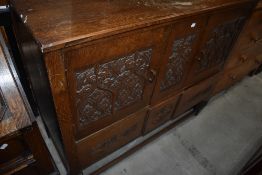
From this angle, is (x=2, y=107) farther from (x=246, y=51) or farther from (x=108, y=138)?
(x=246, y=51)

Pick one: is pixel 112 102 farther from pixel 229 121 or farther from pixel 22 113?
pixel 229 121

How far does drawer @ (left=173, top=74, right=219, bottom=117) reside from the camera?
4.39 feet

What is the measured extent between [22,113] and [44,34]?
278mm

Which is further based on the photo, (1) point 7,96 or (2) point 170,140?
(2) point 170,140

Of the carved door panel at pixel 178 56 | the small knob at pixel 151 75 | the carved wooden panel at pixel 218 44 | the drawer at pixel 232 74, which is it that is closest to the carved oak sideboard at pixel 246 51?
the drawer at pixel 232 74

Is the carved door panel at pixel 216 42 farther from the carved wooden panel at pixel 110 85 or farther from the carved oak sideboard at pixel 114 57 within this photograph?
the carved wooden panel at pixel 110 85

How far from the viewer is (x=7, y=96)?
0.68m

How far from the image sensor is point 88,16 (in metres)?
0.69

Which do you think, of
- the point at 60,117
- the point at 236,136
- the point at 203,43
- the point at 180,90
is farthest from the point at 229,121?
the point at 60,117

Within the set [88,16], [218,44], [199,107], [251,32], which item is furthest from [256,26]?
[88,16]

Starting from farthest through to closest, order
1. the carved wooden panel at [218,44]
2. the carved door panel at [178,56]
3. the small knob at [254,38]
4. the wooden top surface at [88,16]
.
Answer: the small knob at [254,38] → the carved wooden panel at [218,44] → the carved door panel at [178,56] → the wooden top surface at [88,16]

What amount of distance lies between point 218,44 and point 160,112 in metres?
0.52

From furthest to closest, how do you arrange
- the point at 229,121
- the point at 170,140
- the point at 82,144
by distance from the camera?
the point at 229,121
the point at 170,140
the point at 82,144

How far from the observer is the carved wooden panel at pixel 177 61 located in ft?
3.12
